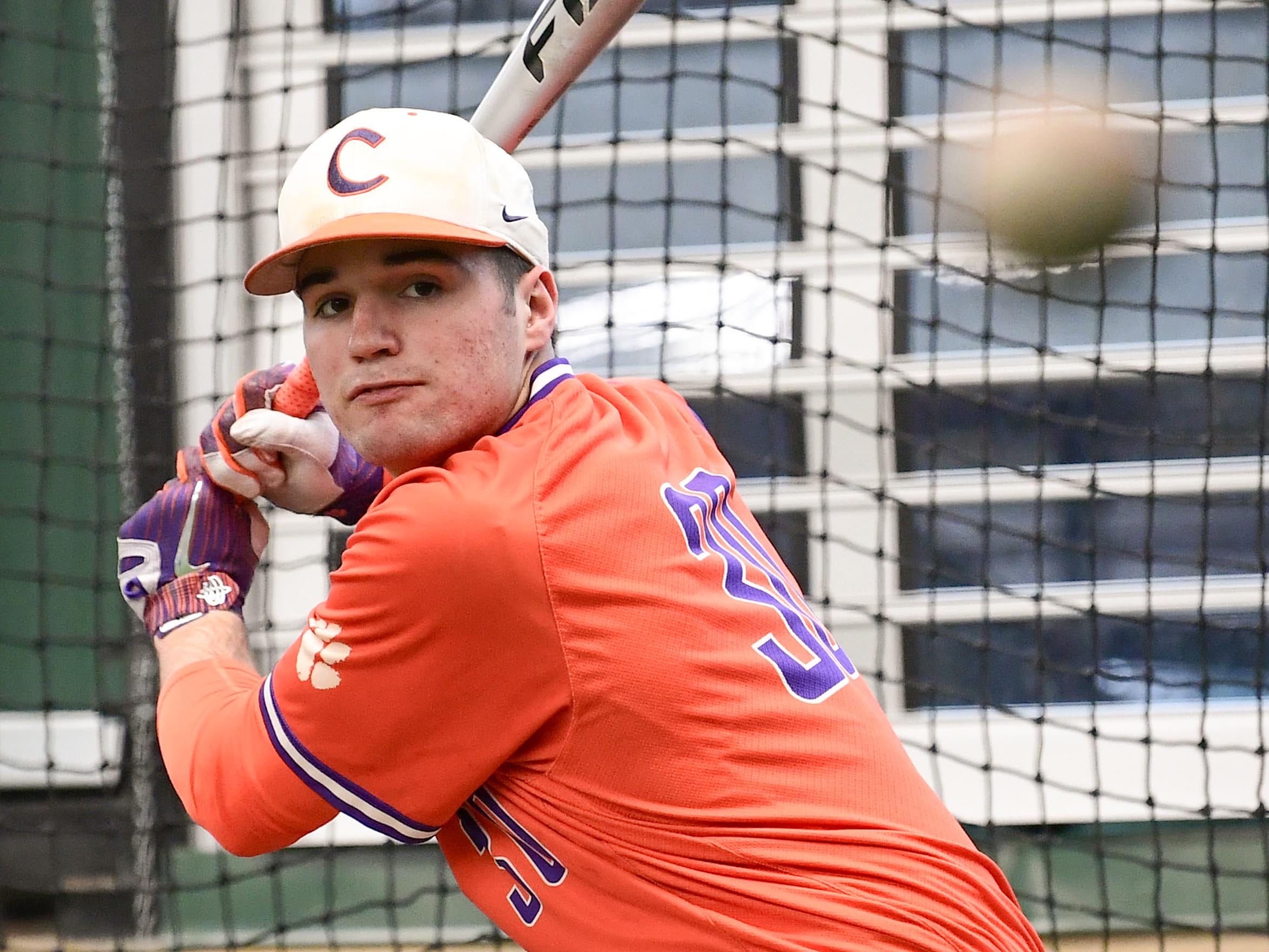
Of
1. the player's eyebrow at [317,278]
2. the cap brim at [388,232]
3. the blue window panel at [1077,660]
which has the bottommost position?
Answer: the blue window panel at [1077,660]

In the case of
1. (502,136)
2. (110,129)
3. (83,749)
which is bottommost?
(83,749)

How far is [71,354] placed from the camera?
3.82m

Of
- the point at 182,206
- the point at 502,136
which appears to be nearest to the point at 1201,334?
the point at 502,136

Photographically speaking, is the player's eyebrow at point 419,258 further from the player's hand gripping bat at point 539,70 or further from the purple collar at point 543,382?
the player's hand gripping bat at point 539,70

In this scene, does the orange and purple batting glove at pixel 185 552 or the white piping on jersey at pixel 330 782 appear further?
the orange and purple batting glove at pixel 185 552

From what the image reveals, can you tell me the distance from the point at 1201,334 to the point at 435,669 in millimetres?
3263

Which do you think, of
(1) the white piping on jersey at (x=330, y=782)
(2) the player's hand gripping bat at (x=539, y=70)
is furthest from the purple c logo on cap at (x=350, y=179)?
(1) the white piping on jersey at (x=330, y=782)

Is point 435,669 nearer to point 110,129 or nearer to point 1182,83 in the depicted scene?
point 110,129

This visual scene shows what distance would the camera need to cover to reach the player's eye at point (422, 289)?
143cm

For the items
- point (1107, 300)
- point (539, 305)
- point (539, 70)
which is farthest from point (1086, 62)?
point (539, 305)

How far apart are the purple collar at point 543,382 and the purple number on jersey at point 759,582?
175 mm

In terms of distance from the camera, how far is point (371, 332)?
1.42 m

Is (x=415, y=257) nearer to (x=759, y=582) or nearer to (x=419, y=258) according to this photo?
(x=419, y=258)

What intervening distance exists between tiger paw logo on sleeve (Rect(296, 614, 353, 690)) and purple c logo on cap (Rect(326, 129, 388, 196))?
430 millimetres
